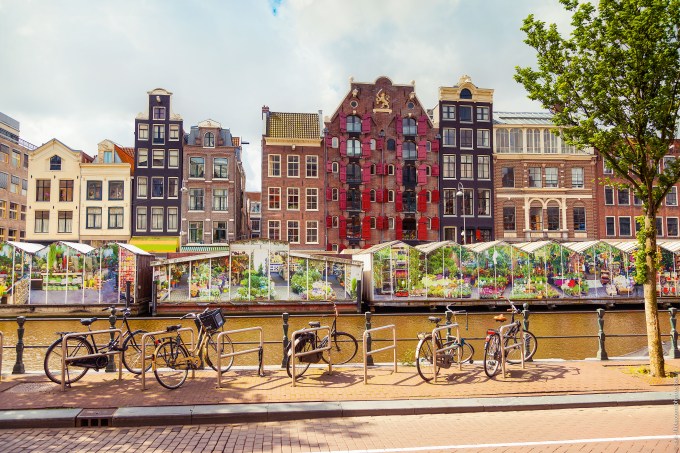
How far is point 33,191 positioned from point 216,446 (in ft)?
132

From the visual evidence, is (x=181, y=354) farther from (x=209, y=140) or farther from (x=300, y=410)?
(x=209, y=140)

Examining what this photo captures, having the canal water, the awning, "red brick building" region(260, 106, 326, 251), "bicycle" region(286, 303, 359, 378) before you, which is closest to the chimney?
"red brick building" region(260, 106, 326, 251)

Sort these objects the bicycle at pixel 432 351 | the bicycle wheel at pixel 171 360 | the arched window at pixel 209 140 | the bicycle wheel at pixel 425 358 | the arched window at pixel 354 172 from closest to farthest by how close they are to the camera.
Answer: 1. the bicycle wheel at pixel 171 360
2. the bicycle wheel at pixel 425 358
3. the bicycle at pixel 432 351
4. the arched window at pixel 209 140
5. the arched window at pixel 354 172

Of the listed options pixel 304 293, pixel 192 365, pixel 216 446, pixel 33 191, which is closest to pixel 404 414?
pixel 216 446

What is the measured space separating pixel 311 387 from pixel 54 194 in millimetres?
37927

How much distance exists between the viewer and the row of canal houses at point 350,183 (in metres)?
39.5

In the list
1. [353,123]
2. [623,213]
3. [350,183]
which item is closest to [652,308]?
[350,183]

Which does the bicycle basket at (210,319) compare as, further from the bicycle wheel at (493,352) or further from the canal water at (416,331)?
the bicycle wheel at (493,352)

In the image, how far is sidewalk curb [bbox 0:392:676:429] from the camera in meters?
7.08

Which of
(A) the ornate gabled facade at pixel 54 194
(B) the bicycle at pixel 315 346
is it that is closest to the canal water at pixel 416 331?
(B) the bicycle at pixel 315 346

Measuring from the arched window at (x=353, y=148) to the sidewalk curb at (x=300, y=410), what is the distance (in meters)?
34.0

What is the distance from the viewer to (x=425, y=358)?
1101 cm

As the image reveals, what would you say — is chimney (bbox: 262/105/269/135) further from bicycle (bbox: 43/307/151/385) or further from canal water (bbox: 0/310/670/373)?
bicycle (bbox: 43/307/151/385)

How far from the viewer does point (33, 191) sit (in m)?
39.6
